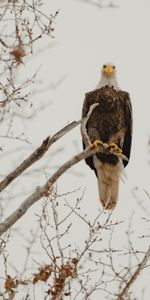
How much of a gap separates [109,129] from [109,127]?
33 mm

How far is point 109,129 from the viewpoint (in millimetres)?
8156

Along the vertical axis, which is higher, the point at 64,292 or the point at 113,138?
the point at 113,138

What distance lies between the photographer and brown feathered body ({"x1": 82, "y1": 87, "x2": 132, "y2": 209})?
812 centimetres

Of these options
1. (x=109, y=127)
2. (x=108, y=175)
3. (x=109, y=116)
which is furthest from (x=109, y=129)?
(x=108, y=175)

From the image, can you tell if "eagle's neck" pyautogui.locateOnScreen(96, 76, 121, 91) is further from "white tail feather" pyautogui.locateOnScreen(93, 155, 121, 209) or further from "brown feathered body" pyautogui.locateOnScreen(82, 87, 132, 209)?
"white tail feather" pyautogui.locateOnScreen(93, 155, 121, 209)

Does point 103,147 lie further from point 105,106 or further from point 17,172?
point 17,172

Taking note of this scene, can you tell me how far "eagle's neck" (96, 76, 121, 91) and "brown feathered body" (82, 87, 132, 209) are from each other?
9 cm

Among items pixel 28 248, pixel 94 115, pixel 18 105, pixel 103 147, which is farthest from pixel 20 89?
pixel 94 115

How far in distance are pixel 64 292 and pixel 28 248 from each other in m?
1.24

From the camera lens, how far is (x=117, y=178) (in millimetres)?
8438

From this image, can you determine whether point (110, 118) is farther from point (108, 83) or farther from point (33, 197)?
point (33, 197)

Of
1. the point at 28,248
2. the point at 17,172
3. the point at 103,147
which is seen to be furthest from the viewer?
the point at 103,147

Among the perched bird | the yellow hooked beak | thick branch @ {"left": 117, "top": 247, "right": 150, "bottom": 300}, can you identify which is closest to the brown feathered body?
the perched bird

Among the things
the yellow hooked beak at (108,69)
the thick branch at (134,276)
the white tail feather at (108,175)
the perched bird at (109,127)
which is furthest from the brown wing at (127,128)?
the thick branch at (134,276)
